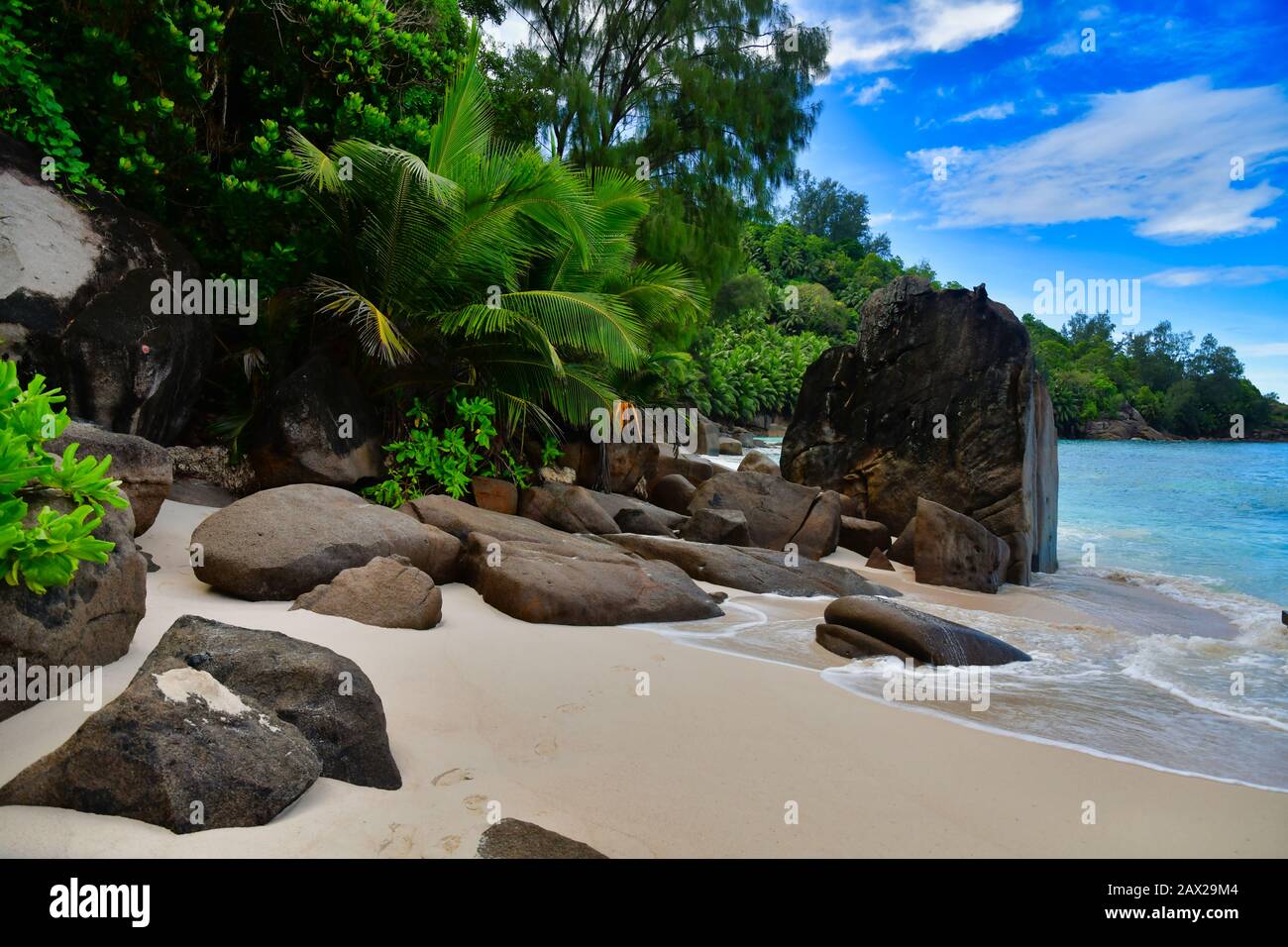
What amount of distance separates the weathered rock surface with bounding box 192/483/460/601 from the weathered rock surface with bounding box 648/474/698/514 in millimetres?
6156

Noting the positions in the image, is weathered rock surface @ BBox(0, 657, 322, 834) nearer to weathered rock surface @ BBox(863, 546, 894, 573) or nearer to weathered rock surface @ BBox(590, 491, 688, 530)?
weathered rock surface @ BBox(590, 491, 688, 530)

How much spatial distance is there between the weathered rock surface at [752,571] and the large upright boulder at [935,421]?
2.98 meters

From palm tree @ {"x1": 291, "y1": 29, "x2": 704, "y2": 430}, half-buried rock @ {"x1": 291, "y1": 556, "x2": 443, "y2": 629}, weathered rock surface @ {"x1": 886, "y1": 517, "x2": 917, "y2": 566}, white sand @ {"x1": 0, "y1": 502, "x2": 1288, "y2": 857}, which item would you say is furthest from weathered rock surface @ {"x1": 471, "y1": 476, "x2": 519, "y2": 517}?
weathered rock surface @ {"x1": 886, "y1": 517, "x2": 917, "y2": 566}

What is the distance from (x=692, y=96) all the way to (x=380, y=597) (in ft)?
49.5

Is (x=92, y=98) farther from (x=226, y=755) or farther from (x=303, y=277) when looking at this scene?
(x=226, y=755)

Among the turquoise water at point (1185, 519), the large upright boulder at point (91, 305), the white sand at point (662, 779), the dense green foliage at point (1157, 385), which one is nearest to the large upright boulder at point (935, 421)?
the turquoise water at point (1185, 519)

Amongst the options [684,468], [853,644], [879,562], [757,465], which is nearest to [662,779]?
[853,644]

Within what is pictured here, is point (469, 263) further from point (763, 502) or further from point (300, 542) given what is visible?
point (763, 502)

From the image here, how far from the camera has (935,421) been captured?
11.1 meters

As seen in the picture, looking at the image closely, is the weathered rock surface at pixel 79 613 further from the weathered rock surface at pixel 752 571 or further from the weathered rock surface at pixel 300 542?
the weathered rock surface at pixel 752 571

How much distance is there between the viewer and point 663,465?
44.2ft

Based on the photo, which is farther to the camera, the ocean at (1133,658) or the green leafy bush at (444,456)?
the green leafy bush at (444,456)

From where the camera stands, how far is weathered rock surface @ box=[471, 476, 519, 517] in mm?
8773

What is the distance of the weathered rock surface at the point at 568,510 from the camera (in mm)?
8758
